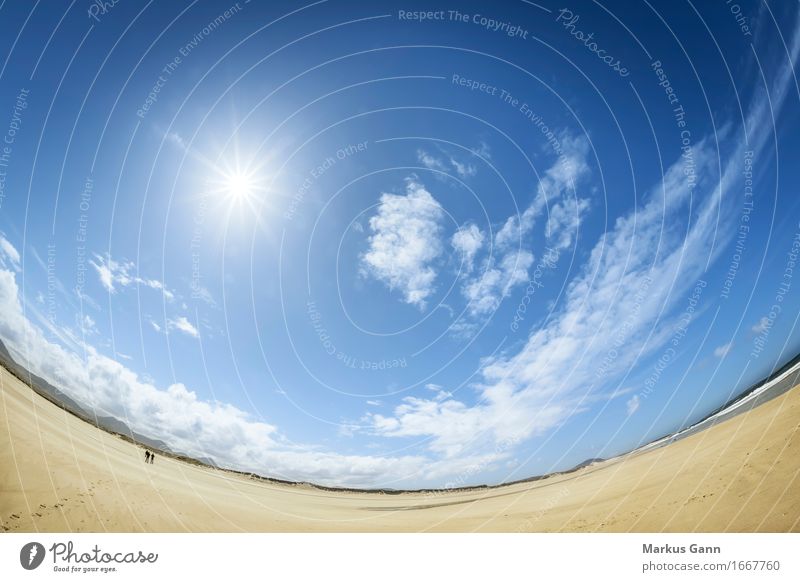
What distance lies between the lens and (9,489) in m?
7.69

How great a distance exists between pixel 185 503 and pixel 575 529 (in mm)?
12569
